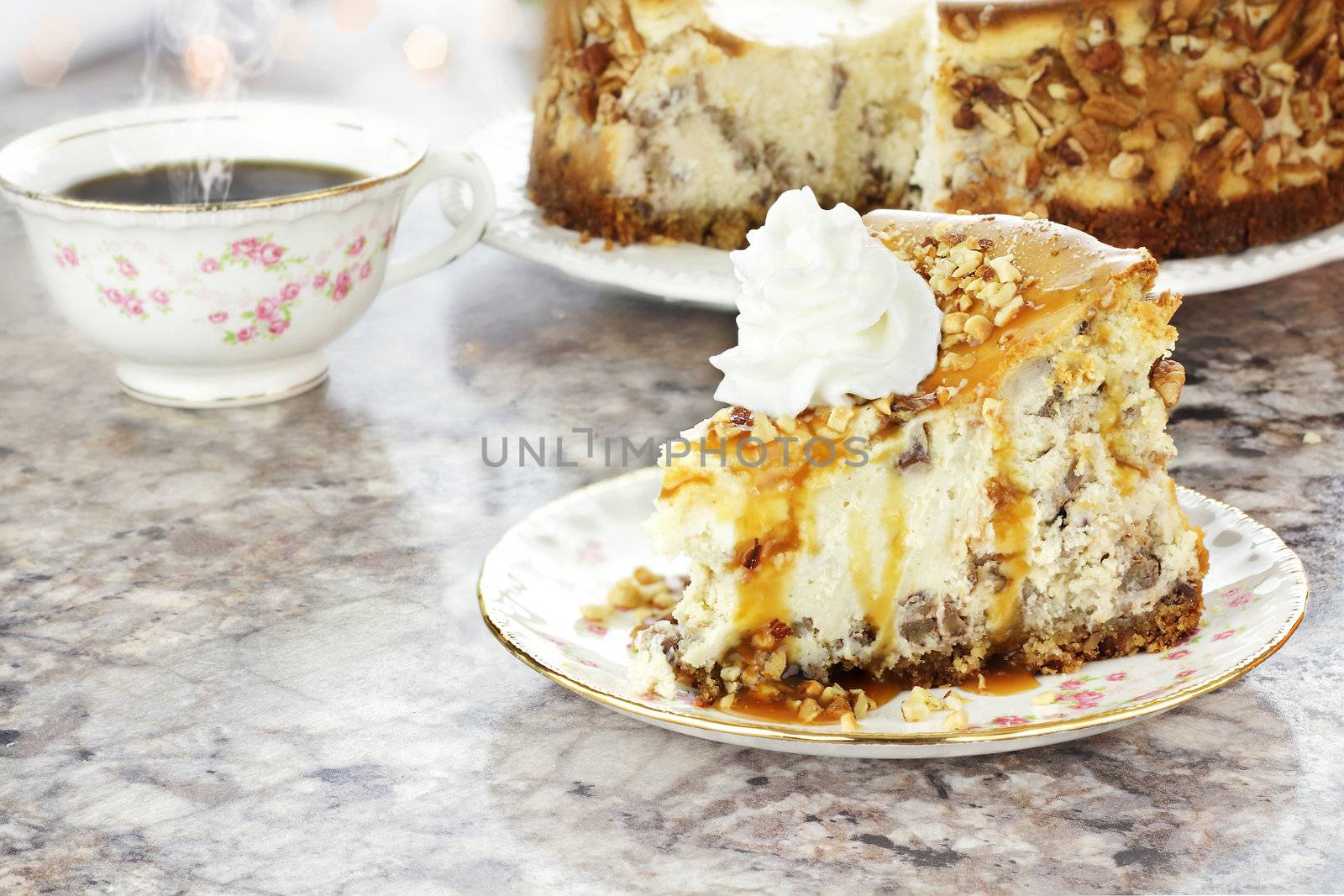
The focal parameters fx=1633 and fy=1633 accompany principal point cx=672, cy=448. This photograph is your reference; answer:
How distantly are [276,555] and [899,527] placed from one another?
68 cm

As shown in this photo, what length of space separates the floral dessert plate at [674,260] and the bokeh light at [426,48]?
1.49m

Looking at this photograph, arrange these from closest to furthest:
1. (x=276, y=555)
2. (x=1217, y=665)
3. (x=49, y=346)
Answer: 1. (x=1217, y=665)
2. (x=276, y=555)
3. (x=49, y=346)

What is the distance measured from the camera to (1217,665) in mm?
1243

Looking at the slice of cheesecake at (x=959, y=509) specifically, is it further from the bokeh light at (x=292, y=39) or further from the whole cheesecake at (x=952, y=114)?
the bokeh light at (x=292, y=39)

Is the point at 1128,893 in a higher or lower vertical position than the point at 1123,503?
lower

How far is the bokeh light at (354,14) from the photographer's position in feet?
13.4

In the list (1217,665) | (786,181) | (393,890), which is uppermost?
(786,181)

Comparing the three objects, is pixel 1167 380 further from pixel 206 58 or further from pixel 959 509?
pixel 206 58

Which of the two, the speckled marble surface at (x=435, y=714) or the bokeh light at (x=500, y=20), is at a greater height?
the bokeh light at (x=500, y=20)

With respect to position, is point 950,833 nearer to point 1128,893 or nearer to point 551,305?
point 1128,893

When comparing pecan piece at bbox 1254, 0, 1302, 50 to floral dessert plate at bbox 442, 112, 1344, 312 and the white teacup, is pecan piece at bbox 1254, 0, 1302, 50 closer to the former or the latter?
floral dessert plate at bbox 442, 112, 1344, 312

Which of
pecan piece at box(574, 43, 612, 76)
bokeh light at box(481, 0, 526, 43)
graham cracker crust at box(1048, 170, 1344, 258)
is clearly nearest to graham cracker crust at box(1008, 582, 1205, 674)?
graham cracker crust at box(1048, 170, 1344, 258)

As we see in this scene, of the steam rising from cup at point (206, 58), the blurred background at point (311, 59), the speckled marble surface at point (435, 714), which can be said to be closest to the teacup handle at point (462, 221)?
the speckled marble surface at point (435, 714)

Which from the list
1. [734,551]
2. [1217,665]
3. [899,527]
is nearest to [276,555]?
[734,551]
